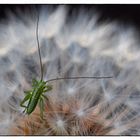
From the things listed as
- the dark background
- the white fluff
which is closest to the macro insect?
the white fluff

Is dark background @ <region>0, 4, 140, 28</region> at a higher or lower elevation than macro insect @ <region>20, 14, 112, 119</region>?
higher

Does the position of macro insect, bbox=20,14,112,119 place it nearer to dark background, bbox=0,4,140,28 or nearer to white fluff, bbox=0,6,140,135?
white fluff, bbox=0,6,140,135

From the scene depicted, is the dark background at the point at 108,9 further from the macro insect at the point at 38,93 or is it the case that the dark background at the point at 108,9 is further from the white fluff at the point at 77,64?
the macro insect at the point at 38,93

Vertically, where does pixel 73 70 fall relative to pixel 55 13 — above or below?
below

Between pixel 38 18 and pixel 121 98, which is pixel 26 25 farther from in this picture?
pixel 121 98

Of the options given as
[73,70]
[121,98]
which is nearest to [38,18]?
[73,70]

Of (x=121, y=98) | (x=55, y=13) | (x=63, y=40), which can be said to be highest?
(x=55, y=13)

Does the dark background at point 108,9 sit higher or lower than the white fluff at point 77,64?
higher

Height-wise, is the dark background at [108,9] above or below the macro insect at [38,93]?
above

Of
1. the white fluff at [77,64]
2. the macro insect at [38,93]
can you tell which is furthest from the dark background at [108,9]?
the macro insect at [38,93]

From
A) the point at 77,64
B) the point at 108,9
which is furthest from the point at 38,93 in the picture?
the point at 108,9

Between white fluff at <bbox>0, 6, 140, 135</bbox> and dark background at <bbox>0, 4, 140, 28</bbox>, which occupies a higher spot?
dark background at <bbox>0, 4, 140, 28</bbox>
